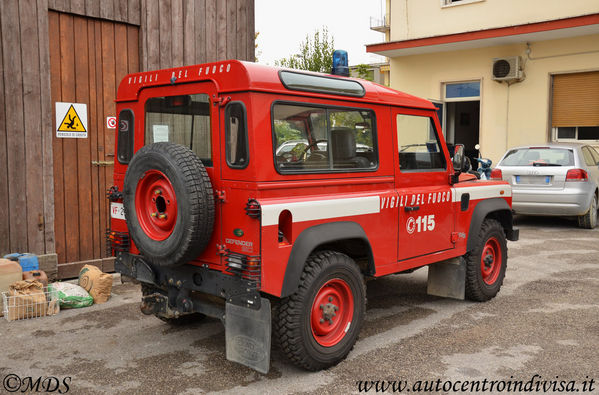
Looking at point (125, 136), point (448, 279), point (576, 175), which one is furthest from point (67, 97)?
point (576, 175)

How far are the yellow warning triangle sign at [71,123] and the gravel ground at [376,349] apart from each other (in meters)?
1.97

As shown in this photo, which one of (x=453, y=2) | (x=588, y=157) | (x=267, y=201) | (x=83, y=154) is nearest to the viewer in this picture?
(x=267, y=201)

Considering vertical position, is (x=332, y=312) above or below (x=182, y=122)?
below

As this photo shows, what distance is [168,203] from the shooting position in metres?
3.86

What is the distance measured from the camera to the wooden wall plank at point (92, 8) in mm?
6602

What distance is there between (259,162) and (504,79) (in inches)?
470

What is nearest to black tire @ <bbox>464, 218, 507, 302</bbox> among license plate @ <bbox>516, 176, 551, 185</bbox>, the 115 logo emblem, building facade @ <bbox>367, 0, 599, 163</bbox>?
the 115 logo emblem

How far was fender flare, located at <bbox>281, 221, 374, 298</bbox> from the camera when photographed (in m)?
3.72

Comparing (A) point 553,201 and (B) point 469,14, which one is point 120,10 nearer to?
(A) point 553,201

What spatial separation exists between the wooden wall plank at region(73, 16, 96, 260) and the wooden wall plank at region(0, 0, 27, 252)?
670 millimetres

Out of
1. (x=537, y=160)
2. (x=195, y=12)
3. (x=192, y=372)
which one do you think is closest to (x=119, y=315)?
(x=192, y=372)

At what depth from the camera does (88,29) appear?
6.69 meters

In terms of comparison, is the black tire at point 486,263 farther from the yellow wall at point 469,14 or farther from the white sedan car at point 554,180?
the yellow wall at point 469,14

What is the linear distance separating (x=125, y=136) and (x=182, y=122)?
78 centimetres
